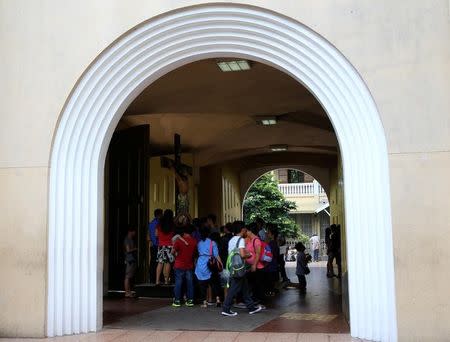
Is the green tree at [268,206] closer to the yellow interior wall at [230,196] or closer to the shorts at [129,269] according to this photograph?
the yellow interior wall at [230,196]

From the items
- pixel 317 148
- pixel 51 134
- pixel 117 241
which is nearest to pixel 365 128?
pixel 51 134

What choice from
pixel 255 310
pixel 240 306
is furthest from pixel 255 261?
pixel 240 306

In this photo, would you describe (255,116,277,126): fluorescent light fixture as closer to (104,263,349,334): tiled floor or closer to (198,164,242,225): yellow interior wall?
(104,263,349,334): tiled floor

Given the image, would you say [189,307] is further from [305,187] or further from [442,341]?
[305,187]

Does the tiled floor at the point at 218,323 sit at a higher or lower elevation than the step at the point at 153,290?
lower

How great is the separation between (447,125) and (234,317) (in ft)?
12.5

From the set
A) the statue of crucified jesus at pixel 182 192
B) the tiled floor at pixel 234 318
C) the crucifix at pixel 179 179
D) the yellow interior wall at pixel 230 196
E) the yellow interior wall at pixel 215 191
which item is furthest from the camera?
the yellow interior wall at pixel 230 196

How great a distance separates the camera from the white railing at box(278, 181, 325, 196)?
3397 cm

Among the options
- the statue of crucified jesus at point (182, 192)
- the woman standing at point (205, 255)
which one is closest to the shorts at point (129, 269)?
Result: the woman standing at point (205, 255)

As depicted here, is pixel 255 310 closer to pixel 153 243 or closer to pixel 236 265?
pixel 236 265

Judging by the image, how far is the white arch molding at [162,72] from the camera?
629 cm

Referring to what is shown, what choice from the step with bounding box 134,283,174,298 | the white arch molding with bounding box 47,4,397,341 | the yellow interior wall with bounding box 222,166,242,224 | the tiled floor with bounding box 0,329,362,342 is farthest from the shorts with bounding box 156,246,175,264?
the yellow interior wall with bounding box 222,166,242,224

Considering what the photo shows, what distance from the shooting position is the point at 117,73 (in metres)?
7.07

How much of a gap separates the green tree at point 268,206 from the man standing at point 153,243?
18755mm
